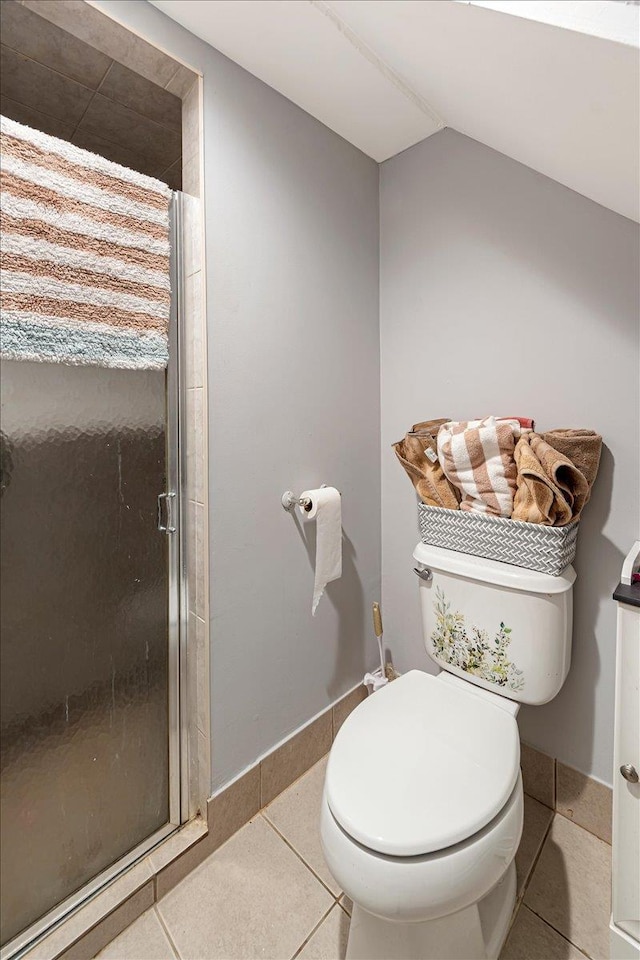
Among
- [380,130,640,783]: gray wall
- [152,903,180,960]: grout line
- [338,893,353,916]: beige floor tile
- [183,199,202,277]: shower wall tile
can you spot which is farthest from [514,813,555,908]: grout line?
[183,199,202,277]: shower wall tile

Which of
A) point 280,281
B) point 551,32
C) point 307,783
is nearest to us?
point 551,32

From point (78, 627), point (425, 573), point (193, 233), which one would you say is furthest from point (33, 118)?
point (425, 573)

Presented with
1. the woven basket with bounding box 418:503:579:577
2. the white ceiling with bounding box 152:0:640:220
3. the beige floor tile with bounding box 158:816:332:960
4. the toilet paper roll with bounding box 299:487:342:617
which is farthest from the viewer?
the toilet paper roll with bounding box 299:487:342:617

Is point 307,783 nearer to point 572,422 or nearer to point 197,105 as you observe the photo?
point 572,422

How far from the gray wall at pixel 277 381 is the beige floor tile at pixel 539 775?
60cm

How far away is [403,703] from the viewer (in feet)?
3.65

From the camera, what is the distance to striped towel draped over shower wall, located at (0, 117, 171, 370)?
84 centimetres

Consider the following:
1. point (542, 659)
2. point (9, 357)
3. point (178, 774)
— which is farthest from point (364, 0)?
point (178, 774)

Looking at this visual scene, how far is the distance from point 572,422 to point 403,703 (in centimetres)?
89

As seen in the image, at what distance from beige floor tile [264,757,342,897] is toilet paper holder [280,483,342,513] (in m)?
0.89

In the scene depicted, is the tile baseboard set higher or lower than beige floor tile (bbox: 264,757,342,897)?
higher

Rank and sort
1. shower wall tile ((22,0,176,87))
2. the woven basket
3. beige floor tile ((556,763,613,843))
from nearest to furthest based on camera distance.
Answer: shower wall tile ((22,0,176,87)) < the woven basket < beige floor tile ((556,763,613,843))

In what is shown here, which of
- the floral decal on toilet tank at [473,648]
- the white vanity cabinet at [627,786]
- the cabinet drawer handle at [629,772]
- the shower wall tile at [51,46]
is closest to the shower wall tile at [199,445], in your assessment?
the floral decal on toilet tank at [473,648]

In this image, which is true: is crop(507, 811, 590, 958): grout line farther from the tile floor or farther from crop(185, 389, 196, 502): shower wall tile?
crop(185, 389, 196, 502): shower wall tile
